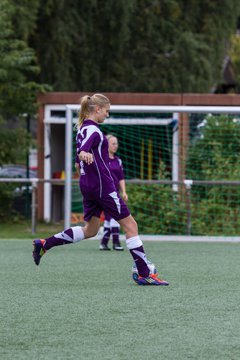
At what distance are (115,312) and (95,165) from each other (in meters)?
2.22

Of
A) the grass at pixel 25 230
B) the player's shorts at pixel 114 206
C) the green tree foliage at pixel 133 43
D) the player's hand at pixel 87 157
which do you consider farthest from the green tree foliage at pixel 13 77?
the player's hand at pixel 87 157

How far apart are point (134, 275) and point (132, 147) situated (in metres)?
9.65

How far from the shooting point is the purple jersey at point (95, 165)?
29.6 ft

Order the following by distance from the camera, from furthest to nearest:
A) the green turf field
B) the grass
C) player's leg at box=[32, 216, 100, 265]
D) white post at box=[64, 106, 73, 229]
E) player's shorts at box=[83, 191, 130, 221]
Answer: the grass < white post at box=[64, 106, 73, 229] < player's leg at box=[32, 216, 100, 265] < player's shorts at box=[83, 191, 130, 221] < the green turf field

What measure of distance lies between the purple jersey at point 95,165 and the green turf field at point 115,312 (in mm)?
839

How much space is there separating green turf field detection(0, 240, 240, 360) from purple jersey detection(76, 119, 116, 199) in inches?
33.0

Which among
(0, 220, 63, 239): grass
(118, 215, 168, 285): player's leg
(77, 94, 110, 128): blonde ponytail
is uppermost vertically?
(77, 94, 110, 128): blonde ponytail

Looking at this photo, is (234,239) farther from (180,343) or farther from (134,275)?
(180,343)

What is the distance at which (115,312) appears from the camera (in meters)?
7.17

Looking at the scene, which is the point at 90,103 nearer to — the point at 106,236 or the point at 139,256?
the point at 139,256

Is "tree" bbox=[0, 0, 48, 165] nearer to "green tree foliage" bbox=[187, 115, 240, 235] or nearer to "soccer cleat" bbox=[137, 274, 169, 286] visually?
"green tree foliage" bbox=[187, 115, 240, 235]

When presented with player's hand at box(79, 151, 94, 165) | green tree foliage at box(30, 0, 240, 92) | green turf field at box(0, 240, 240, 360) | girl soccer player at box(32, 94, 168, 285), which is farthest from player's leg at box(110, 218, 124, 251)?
green tree foliage at box(30, 0, 240, 92)

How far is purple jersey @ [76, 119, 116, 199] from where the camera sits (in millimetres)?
9016

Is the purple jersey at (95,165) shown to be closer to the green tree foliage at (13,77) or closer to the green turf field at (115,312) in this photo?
the green turf field at (115,312)
